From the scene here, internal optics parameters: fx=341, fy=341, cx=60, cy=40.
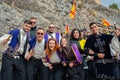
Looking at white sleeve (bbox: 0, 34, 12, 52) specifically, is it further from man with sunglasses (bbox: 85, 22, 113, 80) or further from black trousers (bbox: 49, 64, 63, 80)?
man with sunglasses (bbox: 85, 22, 113, 80)

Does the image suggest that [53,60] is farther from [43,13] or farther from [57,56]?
[43,13]

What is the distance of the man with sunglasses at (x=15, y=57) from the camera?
8500mm

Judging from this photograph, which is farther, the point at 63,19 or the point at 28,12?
the point at 63,19

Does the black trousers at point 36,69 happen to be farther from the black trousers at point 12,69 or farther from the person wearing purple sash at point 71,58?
the person wearing purple sash at point 71,58

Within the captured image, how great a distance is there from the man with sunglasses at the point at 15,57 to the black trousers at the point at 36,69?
0.22m

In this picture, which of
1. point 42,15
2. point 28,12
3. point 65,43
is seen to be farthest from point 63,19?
point 65,43

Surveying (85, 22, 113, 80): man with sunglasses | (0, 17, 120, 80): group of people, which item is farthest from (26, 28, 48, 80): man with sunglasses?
(85, 22, 113, 80): man with sunglasses

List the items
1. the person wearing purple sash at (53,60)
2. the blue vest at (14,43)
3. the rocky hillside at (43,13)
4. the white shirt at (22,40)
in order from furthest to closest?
the rocky hillside at (43,13), the person wearing purple sash at (53,60), the white shirt at (22,40), the blue vest at (14,43)

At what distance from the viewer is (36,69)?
9070mm

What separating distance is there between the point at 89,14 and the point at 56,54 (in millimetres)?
23800

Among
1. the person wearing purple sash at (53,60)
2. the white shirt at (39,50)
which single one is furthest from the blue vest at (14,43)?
the person wearing purple sash at (53,60)

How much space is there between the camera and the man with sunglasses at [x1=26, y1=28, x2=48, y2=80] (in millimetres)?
8859

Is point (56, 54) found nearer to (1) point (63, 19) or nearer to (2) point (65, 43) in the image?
(2) point (65, 43)

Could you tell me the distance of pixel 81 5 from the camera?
33.3m
